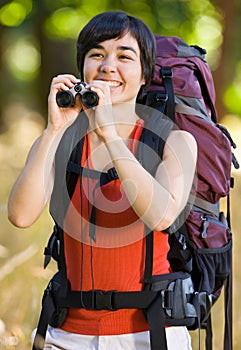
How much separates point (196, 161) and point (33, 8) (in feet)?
17.6

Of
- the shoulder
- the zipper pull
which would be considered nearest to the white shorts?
the zipper pull

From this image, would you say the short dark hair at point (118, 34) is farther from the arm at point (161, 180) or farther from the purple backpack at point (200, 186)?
the arm at point (161, 180)

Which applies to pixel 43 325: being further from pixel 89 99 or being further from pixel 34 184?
pixel 89 99

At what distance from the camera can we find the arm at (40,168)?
262 centimetres

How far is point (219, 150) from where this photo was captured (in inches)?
120

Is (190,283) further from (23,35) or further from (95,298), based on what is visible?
(23,35)

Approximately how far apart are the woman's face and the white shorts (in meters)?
0.70

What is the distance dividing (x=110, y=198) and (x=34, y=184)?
0.22 metres

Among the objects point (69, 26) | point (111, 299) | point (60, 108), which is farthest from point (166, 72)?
point (69, 26)

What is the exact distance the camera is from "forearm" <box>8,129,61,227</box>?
262 cm

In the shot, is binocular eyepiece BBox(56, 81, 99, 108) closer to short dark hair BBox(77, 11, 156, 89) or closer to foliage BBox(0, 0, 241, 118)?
short dark hair BBox(77, 11, 156, 89)

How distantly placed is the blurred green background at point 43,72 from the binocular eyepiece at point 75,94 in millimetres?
2286

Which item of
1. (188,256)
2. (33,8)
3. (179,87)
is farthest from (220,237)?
(33,8)

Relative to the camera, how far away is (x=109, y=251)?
2.64 metres
